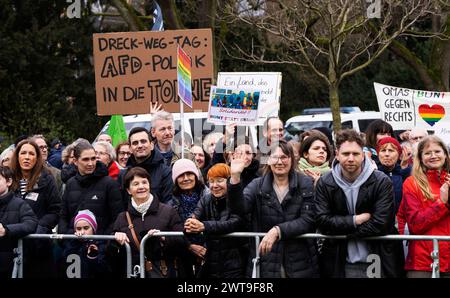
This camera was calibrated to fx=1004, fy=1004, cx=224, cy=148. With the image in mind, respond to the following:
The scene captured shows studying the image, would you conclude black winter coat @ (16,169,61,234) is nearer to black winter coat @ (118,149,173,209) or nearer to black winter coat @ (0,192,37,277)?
black winter coat @ (0,192,37,277)

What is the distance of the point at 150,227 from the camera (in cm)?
838

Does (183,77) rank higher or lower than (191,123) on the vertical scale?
higher

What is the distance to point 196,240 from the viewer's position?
8398 mm

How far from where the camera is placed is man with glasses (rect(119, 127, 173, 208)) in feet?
29.9

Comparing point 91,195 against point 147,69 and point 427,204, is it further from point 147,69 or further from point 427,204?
point 147,69

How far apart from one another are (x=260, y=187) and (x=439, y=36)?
1804 cm

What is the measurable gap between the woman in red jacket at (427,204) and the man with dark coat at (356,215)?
0.54ft

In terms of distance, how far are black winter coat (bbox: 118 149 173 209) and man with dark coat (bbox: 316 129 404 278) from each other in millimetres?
1763

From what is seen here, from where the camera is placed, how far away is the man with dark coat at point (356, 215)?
25.0ft

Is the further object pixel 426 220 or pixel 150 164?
pixel 150 164

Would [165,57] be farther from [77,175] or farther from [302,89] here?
[302,89]

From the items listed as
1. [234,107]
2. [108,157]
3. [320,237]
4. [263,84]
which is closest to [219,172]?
[320,237]

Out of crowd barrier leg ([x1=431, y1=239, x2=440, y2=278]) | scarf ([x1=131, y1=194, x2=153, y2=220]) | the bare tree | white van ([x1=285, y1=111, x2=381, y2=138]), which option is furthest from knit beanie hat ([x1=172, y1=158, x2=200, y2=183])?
white van ([x1=285, y1=111, x2=381, y2=138])

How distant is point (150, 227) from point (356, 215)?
5.85ft
